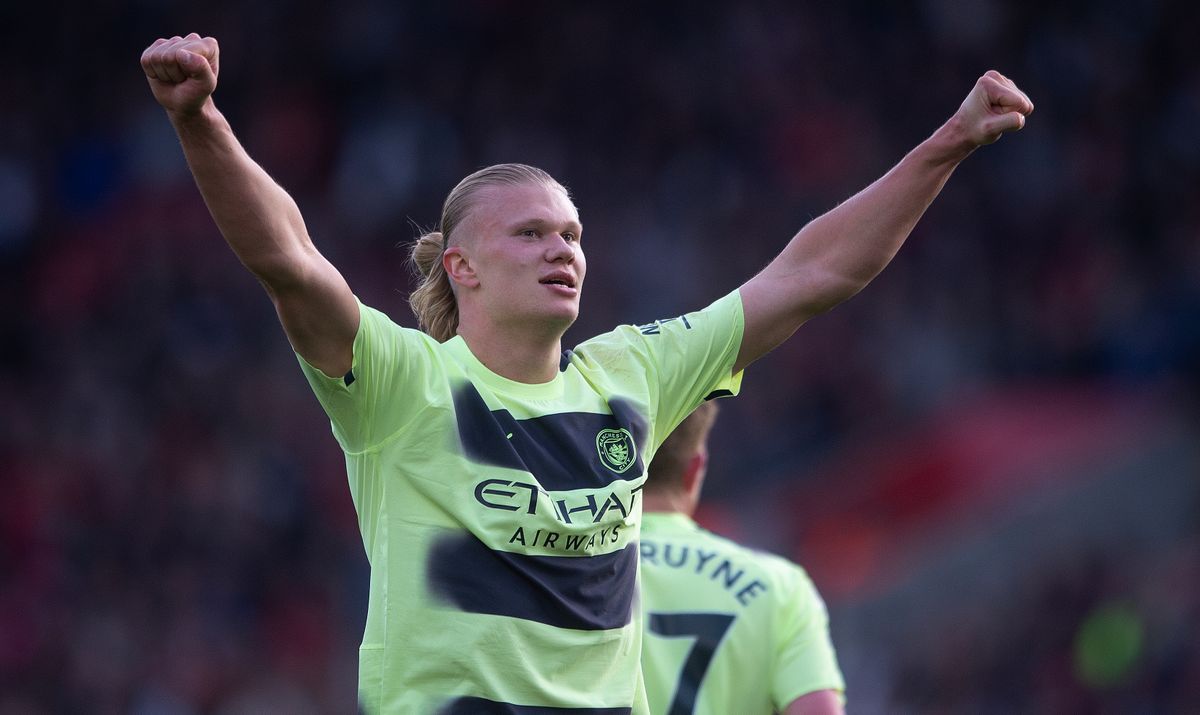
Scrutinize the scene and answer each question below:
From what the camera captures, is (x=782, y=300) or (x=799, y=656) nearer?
(x=782, y=300)

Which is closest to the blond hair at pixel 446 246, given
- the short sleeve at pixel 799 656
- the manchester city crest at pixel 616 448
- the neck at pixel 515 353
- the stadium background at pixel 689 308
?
the neck at pixel 515 353

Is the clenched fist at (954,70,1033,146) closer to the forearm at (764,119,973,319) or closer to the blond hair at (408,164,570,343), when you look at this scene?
the forearm at (764,119,973,319)

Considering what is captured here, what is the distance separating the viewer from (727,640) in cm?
421

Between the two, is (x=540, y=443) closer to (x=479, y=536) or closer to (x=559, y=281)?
(x=479, y=536)

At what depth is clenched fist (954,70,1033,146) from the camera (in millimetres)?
3488

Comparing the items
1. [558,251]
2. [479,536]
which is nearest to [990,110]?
[558,251]

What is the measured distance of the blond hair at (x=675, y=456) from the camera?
14.7 feet

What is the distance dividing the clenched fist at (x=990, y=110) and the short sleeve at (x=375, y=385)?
134 centimetres

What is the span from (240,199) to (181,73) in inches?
9.8

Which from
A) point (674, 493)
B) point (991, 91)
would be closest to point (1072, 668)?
point (674, 493)

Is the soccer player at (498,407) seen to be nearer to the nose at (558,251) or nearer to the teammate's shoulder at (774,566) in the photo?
the nose at (558,251)

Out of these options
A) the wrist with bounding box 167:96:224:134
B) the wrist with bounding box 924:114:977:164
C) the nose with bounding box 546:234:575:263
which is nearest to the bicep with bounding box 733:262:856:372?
the wrist with bounding box 924:114:977:164

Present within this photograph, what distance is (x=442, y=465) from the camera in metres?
3.13

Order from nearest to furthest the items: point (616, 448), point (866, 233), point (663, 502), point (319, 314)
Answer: point (319, 314)
point (616, 448)
point (866, 233)
point (663, 502)
